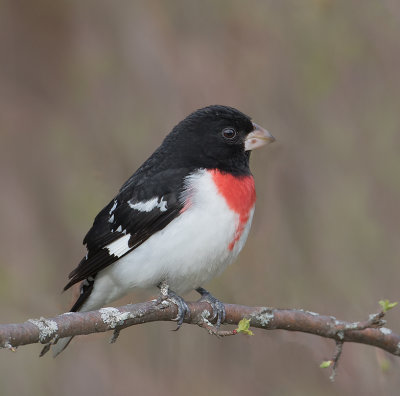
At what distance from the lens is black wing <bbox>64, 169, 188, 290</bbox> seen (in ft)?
14.0

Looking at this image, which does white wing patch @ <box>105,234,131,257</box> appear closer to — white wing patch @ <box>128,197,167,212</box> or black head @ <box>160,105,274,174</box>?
white wing patch @ <box>128,197,167,212</box>

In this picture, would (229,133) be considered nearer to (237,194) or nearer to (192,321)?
(237,194)

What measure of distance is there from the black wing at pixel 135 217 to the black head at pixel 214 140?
0.67 feet

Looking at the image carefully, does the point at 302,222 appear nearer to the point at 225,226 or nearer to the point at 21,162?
the point at 225,226

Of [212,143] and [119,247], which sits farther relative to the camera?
[212,143]

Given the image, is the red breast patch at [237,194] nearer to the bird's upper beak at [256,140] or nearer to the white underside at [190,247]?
the white underside at [190,247]

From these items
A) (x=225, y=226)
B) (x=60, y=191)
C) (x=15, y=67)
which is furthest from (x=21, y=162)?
(x=225, y=226)

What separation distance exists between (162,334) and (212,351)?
47 cm

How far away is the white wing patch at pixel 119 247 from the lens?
14.3 feet

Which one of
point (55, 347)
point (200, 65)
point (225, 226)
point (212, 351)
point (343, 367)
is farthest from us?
point (200, 65)

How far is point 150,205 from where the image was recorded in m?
4.34

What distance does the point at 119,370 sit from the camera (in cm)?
599

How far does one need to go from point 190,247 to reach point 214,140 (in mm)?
833

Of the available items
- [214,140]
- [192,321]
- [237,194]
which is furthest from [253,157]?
[192,321]
